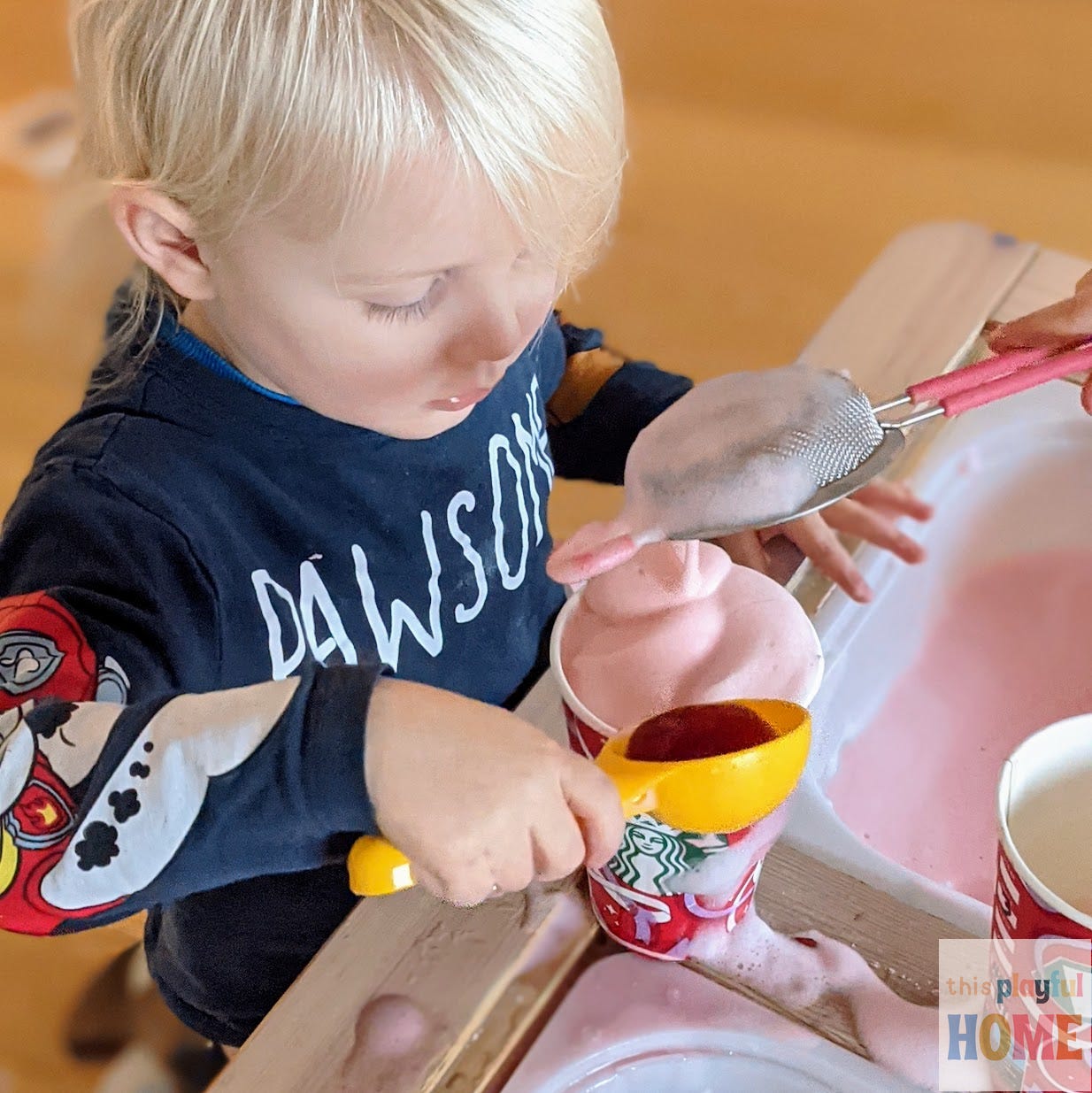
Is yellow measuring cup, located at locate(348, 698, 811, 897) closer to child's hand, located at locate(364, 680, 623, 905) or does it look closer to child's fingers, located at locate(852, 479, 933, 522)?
child's hand, located at locate(364, 680, 623, 905)

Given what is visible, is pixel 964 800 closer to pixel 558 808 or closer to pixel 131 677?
pixel 558 808

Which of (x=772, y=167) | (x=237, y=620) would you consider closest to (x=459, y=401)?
(x=237, y=620)

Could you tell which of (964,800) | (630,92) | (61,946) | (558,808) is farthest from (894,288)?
(630,92)

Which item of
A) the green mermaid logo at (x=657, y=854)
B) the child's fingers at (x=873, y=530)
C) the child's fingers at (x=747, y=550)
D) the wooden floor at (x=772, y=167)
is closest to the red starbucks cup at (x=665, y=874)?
the green mermaid logo at (x=657, y=854)

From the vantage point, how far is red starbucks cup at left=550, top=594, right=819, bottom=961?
19.1 inches

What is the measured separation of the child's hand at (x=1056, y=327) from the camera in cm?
62

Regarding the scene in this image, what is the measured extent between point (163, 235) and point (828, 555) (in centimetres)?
37

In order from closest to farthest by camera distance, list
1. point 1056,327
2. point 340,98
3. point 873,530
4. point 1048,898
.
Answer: point 1048,898 → point 340,98 → point 1056,327 → point 873,530

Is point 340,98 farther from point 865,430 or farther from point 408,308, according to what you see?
point 865,430

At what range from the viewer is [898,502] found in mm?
756

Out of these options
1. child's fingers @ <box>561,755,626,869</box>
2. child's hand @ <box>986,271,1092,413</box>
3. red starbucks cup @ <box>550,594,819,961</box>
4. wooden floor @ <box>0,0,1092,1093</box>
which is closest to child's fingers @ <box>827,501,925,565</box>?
child's hand @ <box>986,271,1092,413</box>

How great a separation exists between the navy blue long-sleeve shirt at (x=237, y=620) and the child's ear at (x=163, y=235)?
5cm

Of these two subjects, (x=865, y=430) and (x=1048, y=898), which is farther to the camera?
(x=865, y=430)

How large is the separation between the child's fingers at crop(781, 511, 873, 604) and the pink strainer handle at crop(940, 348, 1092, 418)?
132 mm
